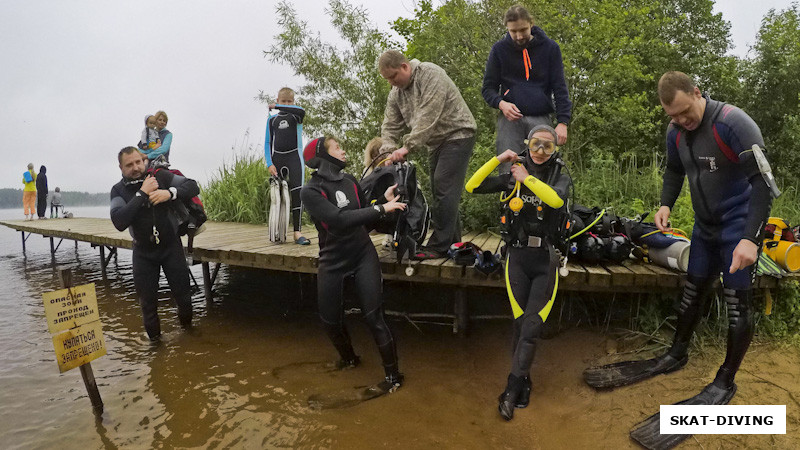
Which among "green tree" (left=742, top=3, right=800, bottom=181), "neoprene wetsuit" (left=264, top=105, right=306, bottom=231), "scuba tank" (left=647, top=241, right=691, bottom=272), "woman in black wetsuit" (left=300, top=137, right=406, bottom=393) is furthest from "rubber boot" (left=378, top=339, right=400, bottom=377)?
"green tree" (left=742, top=3, right=800, bottom=181)

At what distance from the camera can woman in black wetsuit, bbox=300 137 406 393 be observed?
3570 millimetres

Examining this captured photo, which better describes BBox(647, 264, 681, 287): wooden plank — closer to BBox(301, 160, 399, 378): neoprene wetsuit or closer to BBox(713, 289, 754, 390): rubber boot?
BBox(713, 289, 754, 390): rubber boot

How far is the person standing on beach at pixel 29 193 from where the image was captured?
50.9 feet

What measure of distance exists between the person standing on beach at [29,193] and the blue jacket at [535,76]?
1748 cm

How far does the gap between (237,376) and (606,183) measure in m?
5.19

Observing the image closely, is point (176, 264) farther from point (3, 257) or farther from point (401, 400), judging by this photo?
point (3, 257)

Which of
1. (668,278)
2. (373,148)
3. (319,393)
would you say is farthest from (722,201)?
(319,393)

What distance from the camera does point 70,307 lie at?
3.26 m

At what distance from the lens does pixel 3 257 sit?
521 inches

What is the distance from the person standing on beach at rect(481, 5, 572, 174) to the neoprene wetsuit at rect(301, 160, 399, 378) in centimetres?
137

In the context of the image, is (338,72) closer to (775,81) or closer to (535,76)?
(535,76)

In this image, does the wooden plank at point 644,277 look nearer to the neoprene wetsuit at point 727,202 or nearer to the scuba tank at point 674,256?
the scuba tank at point 674,256

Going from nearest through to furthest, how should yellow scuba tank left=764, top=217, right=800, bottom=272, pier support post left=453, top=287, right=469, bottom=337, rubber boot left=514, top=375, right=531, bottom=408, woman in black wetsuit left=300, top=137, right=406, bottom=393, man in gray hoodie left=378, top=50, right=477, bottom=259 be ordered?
rubber boot left=514, top=375, right=531, bottom=408 < woman in black wetsuit left=300, top=137, right=406, bottom=393 < yellow scuba tank left=764, top=217, right=800, bottom=272 < man in gray hoodie left=378, top=50, right=477, bottom=259 < pier support post left=453, top=287, right=469, bottom=337

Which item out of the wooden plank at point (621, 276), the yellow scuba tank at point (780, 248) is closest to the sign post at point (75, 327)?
the wooden plank at point (621, 276)
